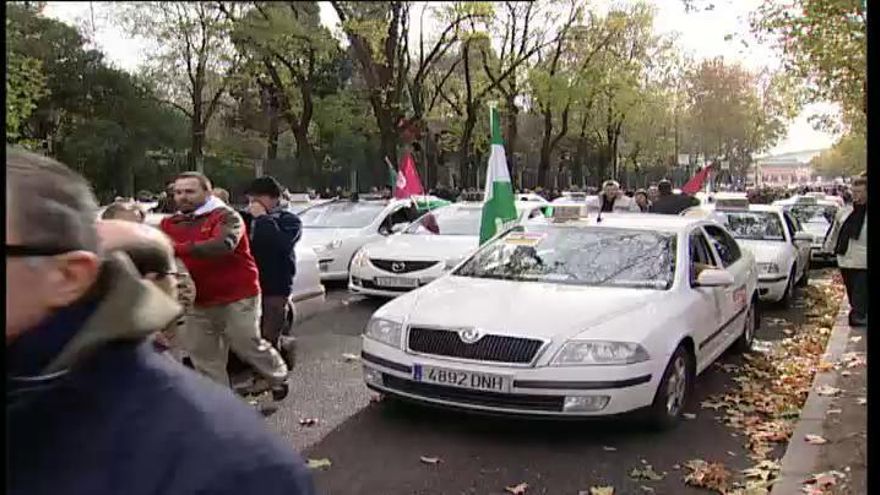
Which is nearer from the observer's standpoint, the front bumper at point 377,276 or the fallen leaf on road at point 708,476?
the fallen leaf on road at point 708,476

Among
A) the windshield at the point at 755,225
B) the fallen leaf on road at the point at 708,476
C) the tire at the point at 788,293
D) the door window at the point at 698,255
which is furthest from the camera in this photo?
the windshield at the point at 755,225

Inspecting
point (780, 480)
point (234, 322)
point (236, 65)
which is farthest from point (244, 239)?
point (780, 480)

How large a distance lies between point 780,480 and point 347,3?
4.03 meters

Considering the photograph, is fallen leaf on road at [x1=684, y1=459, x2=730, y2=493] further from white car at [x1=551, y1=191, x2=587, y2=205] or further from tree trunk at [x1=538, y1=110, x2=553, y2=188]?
tree trunk at [x1=538, y1=110, x2=553, y2=188]

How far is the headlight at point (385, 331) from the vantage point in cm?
542

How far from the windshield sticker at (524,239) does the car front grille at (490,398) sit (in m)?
1.75

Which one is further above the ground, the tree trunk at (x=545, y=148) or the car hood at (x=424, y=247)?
the tree trunk at (x=545, y=148)

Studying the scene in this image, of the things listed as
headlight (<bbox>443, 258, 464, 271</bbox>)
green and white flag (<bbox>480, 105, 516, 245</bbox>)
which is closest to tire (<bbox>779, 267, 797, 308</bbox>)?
green and white flag (<bbox>480, 105, 516, 245</bbox>)

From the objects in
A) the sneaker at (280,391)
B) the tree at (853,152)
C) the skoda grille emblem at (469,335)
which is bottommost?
the sneaker at (280,391)

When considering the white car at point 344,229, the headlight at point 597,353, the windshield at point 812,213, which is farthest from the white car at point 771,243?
the windshield at point 812,213

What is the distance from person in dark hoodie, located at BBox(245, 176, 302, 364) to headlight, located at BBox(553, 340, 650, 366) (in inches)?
85.4

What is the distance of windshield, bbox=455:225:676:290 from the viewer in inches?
237

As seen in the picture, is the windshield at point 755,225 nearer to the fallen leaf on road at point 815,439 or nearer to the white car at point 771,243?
the white car at point 771,243
